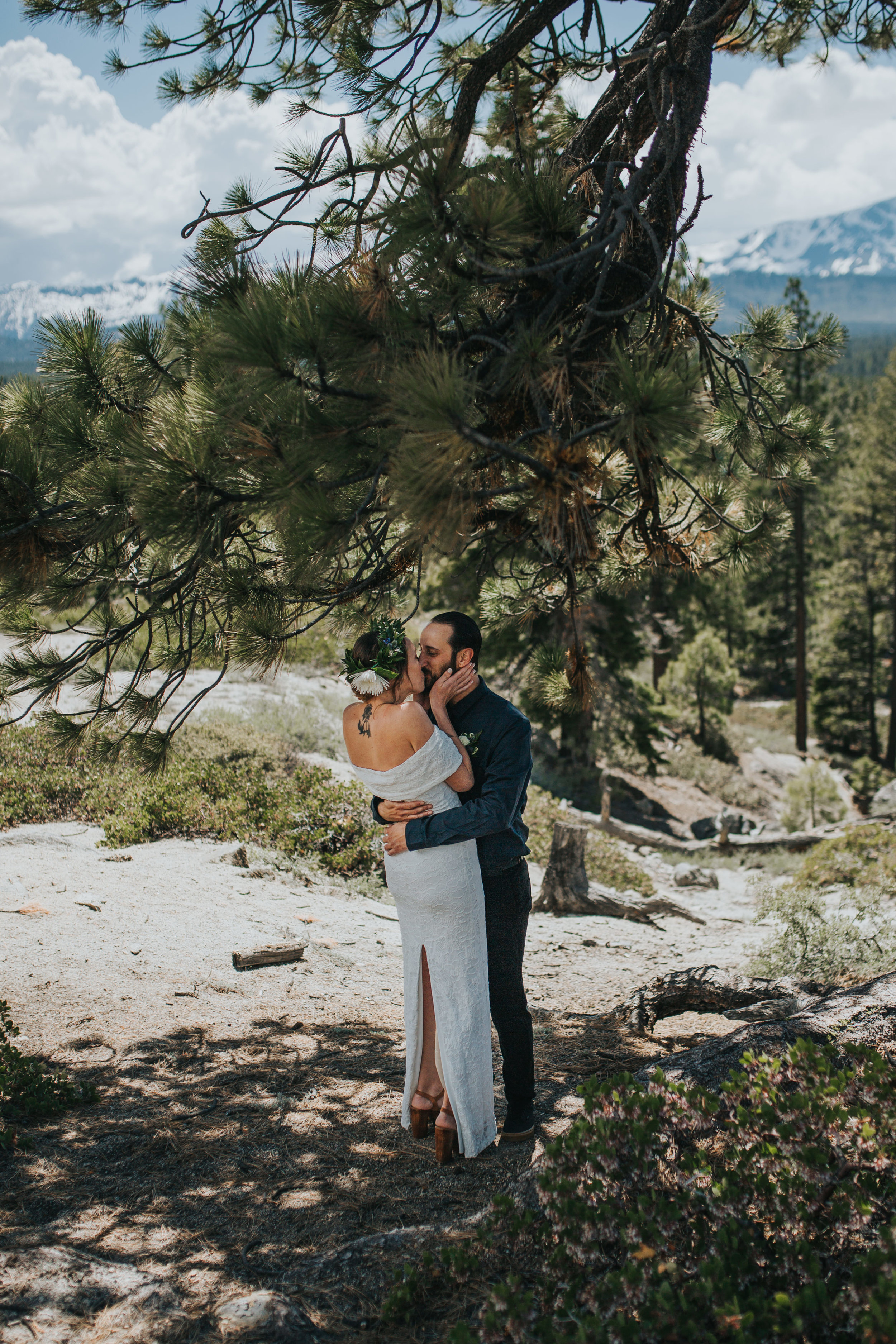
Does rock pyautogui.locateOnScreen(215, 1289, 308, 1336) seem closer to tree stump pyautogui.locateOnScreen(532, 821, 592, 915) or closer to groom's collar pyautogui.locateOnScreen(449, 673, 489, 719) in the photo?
groom's collar pyautogui.locateOnScreen(449, 673, 489, 719)

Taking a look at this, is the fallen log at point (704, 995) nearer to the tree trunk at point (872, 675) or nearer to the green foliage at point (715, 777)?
the green foliage at point (715, 777)

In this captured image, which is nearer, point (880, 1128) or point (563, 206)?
point (880, 1128)

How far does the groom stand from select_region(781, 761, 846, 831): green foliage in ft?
40.6

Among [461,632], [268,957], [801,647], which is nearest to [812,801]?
[268,957]

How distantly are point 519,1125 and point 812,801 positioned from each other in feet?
41.4

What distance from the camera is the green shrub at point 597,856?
9195mm

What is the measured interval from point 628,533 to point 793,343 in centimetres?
132

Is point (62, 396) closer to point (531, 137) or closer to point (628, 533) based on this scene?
point (628, 533)

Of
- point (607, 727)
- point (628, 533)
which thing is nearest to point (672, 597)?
point (607, 727)

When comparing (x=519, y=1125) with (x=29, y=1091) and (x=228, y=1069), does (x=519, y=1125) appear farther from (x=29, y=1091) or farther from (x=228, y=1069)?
(x=29, y=1091)

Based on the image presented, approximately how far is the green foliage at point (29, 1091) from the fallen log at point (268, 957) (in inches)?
63.7

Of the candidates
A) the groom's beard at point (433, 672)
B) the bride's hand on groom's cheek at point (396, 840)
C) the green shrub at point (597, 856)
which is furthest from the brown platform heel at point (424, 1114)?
the green shrub at point (597, 856)

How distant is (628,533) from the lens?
4969mm

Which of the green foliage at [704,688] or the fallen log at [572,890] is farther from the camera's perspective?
the green foliage at [704,688]
